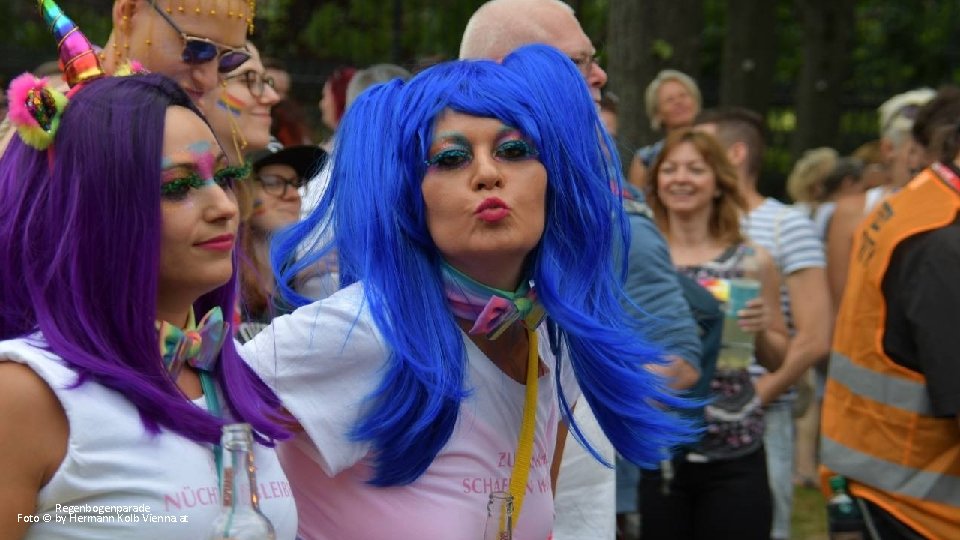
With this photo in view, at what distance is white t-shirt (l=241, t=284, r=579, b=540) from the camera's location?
275 cm

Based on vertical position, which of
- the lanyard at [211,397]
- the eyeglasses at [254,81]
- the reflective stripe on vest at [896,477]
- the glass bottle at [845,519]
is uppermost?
the eyeglasses at [254,81]

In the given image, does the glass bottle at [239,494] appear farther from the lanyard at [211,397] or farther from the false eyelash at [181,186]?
the false eyelash at [181,186]

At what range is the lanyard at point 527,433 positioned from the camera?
2.87m

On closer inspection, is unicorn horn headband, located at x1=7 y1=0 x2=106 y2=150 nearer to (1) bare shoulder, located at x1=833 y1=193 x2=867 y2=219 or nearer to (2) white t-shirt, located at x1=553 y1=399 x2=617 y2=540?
(2) white t-shirt, located at x1=553 y1=399 x2=617 y2=540

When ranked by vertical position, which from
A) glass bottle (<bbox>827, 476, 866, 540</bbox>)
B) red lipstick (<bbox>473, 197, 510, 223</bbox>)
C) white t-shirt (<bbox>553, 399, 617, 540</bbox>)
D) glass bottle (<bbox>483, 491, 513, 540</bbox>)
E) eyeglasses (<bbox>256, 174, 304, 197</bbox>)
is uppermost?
red lipstick (<bbox>473, 197, 510, 223</bbox>)

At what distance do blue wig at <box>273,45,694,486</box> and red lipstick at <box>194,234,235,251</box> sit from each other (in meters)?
0.37

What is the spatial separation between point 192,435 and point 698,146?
12.8 ft

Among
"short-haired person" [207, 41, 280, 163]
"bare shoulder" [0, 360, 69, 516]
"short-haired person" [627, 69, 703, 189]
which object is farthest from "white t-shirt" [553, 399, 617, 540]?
"short-haired person" [627, 69, 703, 189]

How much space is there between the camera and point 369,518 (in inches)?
110

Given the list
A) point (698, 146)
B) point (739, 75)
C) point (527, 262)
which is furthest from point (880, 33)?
point (527, 262)

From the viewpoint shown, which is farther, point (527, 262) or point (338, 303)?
point (527, 262)

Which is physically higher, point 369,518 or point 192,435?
point 192,435

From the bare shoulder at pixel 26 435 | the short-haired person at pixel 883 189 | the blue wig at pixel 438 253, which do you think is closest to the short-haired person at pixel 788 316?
the short-haired person at pixel 883 189

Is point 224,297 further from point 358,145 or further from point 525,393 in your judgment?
point 525,393
